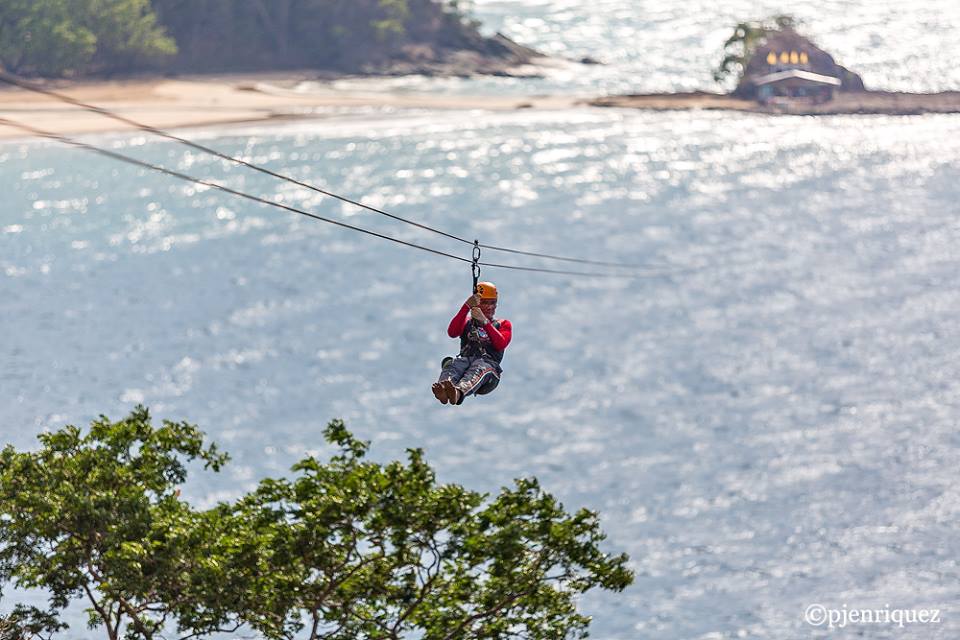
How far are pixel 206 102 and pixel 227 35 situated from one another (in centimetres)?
2042

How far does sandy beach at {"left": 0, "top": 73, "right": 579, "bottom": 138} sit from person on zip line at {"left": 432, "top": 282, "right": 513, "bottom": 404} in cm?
11616

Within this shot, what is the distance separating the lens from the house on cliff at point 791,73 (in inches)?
6388

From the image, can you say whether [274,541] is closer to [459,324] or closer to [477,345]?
[477,345]

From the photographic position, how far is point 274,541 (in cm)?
3062

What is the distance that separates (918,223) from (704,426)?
52343mm

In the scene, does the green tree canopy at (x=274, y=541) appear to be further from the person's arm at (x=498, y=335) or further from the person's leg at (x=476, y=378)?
the person's arm at (x=498, y=335)

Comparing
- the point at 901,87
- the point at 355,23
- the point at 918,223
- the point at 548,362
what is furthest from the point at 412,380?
the point at 901,87

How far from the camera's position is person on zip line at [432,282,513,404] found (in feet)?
83.4

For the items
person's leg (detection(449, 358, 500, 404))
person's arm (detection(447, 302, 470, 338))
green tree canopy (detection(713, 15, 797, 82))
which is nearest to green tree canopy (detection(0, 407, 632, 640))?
person's arm (detection(447, 302, 470, 338))

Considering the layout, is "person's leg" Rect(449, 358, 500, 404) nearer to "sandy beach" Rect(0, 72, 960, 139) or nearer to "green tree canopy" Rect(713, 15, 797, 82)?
"sandy beach" Rect(0, 72, 960, 139)

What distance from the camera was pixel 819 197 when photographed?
138125 mm

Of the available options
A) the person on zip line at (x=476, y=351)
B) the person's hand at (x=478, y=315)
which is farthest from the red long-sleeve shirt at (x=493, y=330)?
the person's hand at (x=478, y=315)

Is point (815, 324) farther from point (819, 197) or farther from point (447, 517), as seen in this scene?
point (447, 517)

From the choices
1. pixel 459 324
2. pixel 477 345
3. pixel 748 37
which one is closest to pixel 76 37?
pixel 748 37
